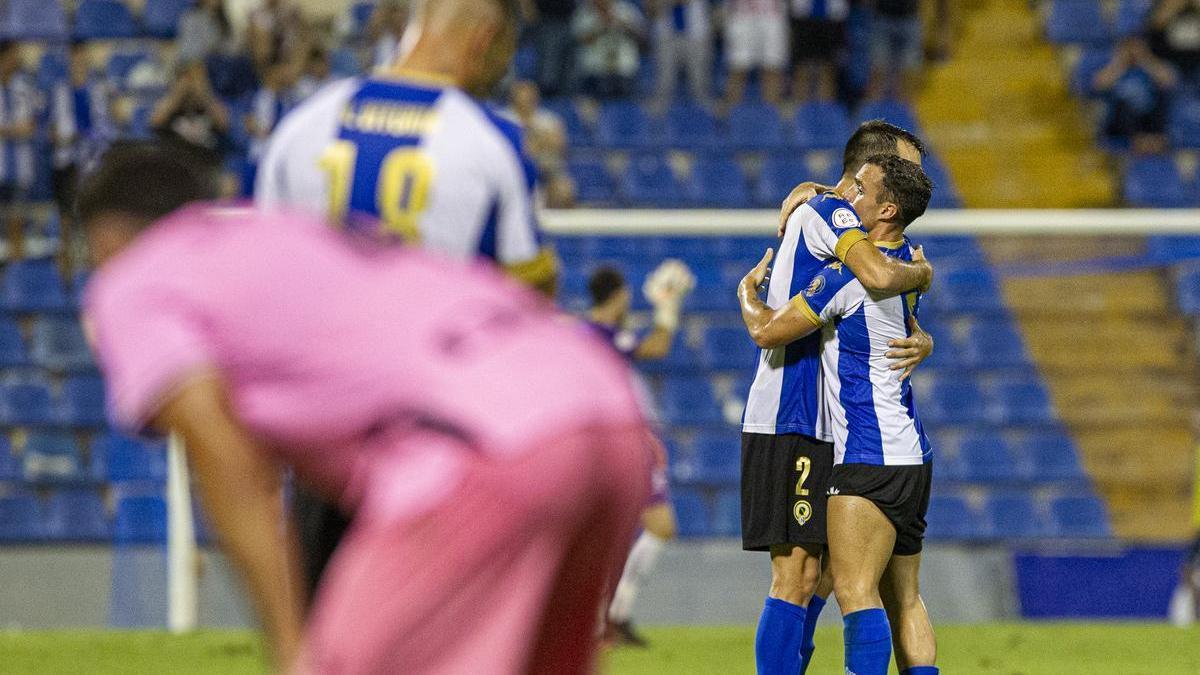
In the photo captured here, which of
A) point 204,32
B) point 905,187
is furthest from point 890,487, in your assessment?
point 204,32

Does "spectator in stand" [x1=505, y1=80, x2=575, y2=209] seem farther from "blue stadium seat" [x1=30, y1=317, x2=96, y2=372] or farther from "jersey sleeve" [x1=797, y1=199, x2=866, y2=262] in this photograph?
"jersey sleeve" [x1=797, y1=199, x2=866, y2=262]

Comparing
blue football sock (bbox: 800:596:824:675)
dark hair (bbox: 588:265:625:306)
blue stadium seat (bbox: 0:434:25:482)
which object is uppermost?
blue football sock (bbox: 800:596:824:675)

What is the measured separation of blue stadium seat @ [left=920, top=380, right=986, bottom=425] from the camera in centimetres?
1062

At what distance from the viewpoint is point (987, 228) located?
34.6 feet

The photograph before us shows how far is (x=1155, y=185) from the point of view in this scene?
1412 cm

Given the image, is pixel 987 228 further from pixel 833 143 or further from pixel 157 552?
pixel 157 552

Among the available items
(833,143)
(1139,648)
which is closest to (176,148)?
(1139,648)

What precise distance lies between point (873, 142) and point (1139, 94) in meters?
9.78

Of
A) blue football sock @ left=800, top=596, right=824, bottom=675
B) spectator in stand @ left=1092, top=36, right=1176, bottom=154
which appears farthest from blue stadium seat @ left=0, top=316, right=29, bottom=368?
spectator in stand @ left=1092, top=36, right=1176, bottom=154

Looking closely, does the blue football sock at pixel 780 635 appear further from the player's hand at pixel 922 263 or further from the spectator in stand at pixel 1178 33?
the spectator in stand at pixel 1178 33

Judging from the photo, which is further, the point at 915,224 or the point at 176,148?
the point at 915,224

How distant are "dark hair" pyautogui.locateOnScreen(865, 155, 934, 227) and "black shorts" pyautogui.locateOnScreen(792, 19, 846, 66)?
973 cm

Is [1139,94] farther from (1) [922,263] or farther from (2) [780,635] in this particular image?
(2) [780,635]

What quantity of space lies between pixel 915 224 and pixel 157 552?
5011 millimetres
